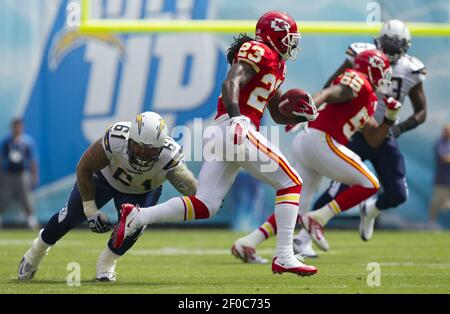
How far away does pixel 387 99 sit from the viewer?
24.0ft

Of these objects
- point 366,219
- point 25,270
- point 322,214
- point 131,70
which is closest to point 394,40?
point 366,219

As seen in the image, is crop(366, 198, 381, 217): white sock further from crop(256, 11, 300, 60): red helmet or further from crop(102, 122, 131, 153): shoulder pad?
crop(102, 122, 131, 153): shoulder pad

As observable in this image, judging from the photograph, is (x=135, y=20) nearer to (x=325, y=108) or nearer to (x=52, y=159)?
(x=52, y=159)

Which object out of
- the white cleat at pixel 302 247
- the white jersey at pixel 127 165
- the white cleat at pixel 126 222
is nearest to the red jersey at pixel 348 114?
the white cleat at pixel 302 247

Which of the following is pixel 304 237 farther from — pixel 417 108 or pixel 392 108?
pixel 417 108

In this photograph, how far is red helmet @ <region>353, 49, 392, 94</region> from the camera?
733cm

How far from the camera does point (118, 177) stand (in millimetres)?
5617

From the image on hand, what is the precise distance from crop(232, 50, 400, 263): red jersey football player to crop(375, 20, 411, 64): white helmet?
1.63ft

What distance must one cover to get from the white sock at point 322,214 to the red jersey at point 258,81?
1.60 meters

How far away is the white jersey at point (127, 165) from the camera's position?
5414mm

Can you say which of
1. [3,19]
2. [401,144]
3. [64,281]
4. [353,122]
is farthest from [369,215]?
[3,19]

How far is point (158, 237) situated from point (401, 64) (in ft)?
12.9

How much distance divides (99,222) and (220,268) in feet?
5.03

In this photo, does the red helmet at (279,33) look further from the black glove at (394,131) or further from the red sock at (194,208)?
the black glove at (394,131)
